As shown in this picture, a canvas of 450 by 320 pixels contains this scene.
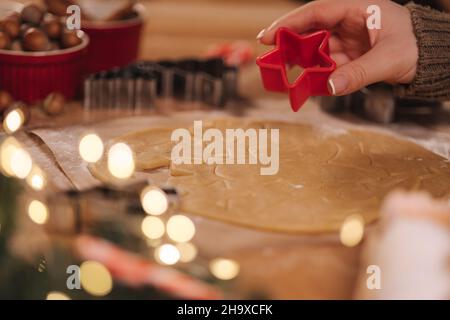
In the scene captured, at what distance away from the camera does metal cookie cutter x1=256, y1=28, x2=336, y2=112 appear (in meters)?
1.24

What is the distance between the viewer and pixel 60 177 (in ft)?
3.96

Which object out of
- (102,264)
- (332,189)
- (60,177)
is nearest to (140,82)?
(60,177)

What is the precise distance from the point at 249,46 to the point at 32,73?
30.5 inches

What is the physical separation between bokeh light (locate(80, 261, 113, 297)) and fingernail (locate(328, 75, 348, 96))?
0.53 metres

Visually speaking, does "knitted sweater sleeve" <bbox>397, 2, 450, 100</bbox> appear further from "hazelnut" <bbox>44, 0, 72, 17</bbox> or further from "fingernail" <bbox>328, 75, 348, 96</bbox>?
"hazelnut" <bbox>44, 0, 72, 17</bbox>

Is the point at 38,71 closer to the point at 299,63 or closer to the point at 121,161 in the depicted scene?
the point at 121,161

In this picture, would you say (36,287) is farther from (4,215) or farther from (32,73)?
(32,73)

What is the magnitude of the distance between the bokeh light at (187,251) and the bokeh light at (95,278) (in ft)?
0.35

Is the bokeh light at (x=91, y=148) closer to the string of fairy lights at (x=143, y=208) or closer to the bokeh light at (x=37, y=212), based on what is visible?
the string of fairy lights at (x=143, y=208)

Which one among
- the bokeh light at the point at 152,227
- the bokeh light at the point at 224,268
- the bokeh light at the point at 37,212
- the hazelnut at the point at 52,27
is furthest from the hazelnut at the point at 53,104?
the bokeh light at the point at 224,268

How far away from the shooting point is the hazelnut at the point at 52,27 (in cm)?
154

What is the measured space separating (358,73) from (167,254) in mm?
517

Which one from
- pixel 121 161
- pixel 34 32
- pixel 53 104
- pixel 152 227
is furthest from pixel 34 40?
pixel 152 227

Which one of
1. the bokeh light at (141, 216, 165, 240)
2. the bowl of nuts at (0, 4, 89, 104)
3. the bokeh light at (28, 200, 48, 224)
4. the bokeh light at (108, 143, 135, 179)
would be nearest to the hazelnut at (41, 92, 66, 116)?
the bowl of nuts at (0, 4, 89, 104)
